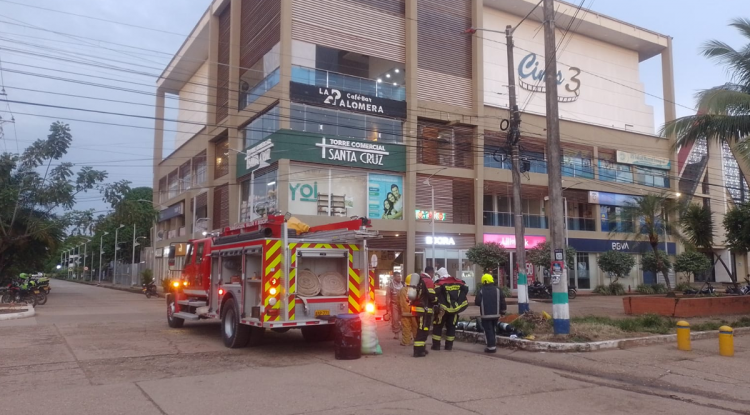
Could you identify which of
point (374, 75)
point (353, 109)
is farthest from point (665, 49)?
point (353, 109)

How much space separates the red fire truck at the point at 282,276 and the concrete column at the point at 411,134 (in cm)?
1949

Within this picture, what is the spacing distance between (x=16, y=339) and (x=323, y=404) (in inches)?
398

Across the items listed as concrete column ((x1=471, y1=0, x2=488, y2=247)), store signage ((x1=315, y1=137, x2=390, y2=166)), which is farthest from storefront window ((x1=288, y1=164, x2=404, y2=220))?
concrete column ((x1=471, y1=0, x2=488, y2=247))

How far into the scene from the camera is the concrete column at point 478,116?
114ft

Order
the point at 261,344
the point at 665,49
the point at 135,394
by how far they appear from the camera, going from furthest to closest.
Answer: the point at 665,49 < the point at 261,344 < the point at 135,394

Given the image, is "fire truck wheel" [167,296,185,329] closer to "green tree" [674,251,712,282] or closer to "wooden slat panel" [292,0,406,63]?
"wooden slat panel" [292,0,406,63]

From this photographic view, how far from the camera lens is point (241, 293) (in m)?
11.7

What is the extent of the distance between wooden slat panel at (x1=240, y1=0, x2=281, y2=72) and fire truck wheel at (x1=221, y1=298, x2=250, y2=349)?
20977 mm

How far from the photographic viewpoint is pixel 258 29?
1323 inches

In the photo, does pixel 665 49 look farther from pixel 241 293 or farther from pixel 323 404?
pixel 323 404

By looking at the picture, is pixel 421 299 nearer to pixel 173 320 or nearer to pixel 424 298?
pixel 424 298

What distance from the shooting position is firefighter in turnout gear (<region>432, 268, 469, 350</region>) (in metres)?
11.3

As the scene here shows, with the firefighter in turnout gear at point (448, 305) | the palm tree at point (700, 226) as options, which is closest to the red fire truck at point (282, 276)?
the firefighter in turnout gear at point (448, 305)

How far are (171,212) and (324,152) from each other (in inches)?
994
